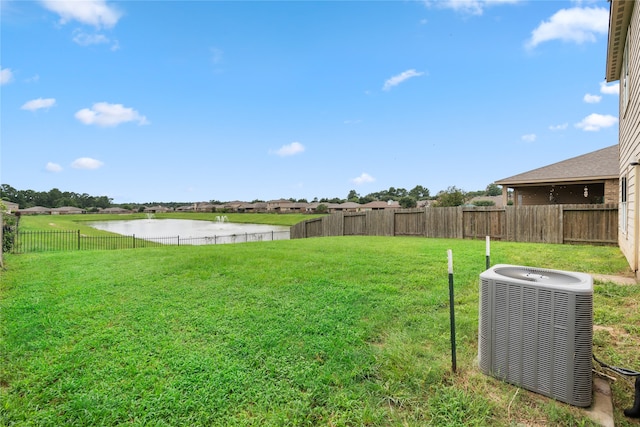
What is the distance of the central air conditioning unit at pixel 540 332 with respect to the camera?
2.08 metres

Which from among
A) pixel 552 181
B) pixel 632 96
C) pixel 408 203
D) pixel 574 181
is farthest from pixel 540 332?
pixel 408 203

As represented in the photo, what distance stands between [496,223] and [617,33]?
7.40 metres

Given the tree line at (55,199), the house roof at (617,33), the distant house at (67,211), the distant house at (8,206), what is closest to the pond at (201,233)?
the distant house at (8,206)

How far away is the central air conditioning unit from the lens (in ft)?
6.82

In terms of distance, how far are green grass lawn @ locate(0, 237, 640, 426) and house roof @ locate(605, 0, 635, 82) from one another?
5.86 meters

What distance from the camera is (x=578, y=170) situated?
1470cm

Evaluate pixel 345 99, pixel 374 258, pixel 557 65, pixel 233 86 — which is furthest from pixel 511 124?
pixel 233 86

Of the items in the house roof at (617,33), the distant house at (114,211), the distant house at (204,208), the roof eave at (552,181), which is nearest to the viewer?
the house roof at (617,33)

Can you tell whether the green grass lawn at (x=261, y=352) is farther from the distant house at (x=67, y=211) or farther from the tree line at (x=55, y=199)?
the distant house at (x=67, y=211)

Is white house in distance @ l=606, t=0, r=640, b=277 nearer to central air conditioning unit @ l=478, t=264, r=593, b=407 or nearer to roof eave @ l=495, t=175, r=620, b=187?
central air conditioning unit @ l=478, t=264, r=593, b=407

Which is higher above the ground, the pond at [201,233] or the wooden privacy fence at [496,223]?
the wooden privacy fence at [496,223]

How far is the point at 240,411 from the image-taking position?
221 centimetres

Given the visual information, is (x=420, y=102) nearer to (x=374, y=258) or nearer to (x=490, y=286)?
(x=374, y=258)

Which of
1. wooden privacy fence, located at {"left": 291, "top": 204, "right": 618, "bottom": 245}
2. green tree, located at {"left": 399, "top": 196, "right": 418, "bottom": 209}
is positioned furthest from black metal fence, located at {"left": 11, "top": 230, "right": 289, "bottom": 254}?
green tree, located at {"left": 399, "top": 196, "right": 418, "bottom": 209}
